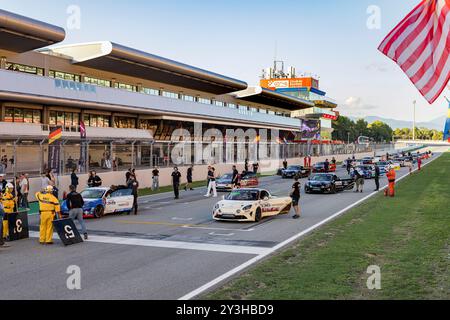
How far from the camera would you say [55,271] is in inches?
417

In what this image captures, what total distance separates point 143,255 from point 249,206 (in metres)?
6.61

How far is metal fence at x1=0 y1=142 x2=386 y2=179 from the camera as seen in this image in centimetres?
2609

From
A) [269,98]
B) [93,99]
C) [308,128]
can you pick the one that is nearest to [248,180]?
[93,99]

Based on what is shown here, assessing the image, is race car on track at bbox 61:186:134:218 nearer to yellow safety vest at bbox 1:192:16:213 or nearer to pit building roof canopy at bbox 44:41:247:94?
yellow safety vest at bbox 1:192:16:213

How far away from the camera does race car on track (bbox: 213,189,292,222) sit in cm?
1809

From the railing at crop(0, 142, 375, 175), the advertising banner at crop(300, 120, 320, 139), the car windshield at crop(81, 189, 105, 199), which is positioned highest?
the advertising banner at crop(300, 120, 320, 139)

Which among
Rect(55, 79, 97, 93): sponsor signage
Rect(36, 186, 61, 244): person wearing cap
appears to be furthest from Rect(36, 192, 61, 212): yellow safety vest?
Rect(55, 79, 97, 93): sponsor signage

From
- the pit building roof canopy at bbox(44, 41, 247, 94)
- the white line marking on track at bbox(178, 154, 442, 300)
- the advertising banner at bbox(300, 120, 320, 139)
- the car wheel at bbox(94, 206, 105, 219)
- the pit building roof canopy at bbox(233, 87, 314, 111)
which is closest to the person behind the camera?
the white line marking on track at bbox(178, 154, 442, 300)

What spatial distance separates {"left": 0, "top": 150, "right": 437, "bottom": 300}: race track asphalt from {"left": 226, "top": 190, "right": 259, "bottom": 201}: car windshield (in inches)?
42.6

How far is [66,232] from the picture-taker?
13.7 metres

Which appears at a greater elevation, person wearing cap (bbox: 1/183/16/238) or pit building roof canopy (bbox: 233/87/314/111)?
pit building roof canopy (bbox: 233/87/314/111)

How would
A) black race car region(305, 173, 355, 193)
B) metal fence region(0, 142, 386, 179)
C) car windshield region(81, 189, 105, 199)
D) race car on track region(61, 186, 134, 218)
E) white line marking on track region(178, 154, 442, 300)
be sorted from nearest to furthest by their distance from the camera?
1. white line marking on track region(178, 154, 442, 300)
2. race car on track region(61, 186, 134, 218)
3. car windshield region(81, 189, 105, 199)
4. metal fence region(0, 142, 386, 179)
5. black race car region(305, 173, 355, 193)

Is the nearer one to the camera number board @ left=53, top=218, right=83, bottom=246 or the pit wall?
number board @ left=53, top=218, right=83, bottom=246
